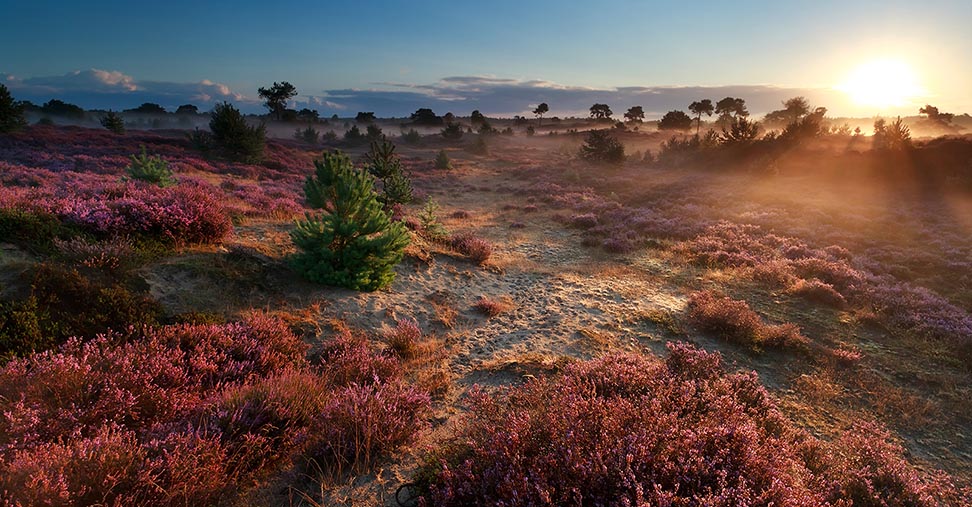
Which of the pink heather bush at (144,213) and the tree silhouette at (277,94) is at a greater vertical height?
the tree silhouette at (277,94)

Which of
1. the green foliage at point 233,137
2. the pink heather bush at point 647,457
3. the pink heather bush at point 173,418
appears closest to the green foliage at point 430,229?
the pink heather bush at point 173,418

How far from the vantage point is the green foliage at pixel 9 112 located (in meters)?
25.5

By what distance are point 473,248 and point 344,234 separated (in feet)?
17.0

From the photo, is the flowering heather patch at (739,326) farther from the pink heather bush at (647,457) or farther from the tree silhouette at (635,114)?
the tree silhouette at (635,114)

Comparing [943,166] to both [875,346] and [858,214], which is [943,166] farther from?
[875,346]

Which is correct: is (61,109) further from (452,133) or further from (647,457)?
(647,457)

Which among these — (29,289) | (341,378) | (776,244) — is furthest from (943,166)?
(29,289)

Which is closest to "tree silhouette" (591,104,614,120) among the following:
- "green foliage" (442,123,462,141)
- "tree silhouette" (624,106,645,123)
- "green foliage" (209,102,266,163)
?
"tree silhouette" (624,106,645,123)

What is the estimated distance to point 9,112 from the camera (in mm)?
25891

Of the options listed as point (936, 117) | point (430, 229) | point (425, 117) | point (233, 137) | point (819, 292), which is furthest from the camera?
point (425, 117)

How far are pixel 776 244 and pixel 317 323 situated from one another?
16.7 m

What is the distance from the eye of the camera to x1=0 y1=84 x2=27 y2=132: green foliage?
83.6ft

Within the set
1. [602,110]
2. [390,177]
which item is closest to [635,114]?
[602,110]

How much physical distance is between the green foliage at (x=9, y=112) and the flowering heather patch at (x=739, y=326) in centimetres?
4086
